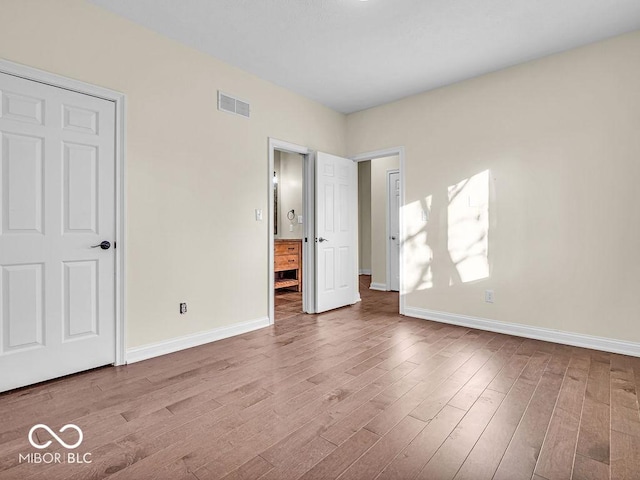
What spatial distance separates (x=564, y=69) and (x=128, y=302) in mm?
4428

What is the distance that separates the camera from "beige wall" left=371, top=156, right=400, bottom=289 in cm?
643

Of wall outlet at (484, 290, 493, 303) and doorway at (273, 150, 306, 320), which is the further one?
doorway at (273, 150, 306, 320)

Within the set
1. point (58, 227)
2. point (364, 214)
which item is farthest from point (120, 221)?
point (364, 214)

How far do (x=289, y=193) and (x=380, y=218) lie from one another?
1.79 metres

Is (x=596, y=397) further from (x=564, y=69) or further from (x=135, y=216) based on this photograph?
(x=135, y=216)

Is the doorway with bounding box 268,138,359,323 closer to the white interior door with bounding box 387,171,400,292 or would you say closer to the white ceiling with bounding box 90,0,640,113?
the white ceiling with bounding box 90,0,640,113

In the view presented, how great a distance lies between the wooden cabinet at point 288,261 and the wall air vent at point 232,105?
96.0 inches

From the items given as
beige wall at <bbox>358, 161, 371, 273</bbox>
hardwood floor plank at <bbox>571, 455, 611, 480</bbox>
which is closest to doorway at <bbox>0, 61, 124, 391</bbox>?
hardwood floor plank at <bbox>571, 455, 611, 480</bbox>

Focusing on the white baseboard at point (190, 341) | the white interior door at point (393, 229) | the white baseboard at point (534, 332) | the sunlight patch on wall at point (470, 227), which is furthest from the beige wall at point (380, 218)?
the white baseboard at point (190, 341)

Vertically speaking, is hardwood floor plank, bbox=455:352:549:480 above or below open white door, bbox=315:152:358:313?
below

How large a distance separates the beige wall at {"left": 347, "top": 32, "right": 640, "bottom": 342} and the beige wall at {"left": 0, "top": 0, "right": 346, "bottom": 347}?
1.94 m

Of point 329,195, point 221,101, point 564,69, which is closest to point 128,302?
point 221,101

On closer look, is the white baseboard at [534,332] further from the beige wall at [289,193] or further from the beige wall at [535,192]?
the beige wall at [289,193]

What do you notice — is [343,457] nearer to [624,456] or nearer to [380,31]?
[624,456]
